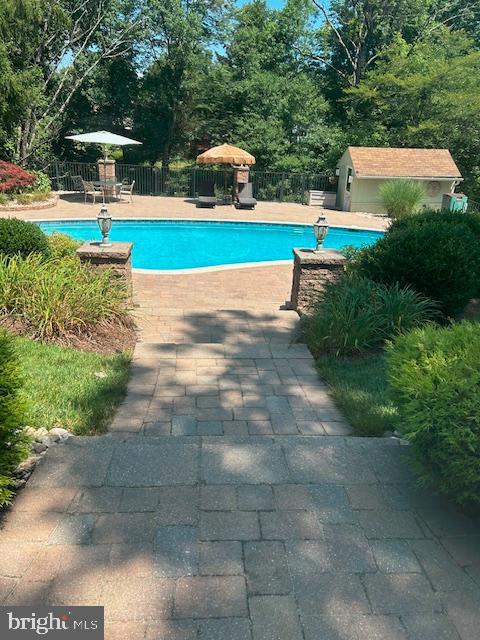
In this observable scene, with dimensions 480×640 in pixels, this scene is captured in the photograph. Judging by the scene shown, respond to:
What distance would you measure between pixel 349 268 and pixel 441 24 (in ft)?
88.0

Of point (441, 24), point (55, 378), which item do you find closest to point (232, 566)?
point (55, 378)

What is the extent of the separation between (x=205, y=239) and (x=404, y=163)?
31.2 feet

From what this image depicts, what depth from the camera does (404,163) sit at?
770 inches

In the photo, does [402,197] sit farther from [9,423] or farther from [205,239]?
[9,423]

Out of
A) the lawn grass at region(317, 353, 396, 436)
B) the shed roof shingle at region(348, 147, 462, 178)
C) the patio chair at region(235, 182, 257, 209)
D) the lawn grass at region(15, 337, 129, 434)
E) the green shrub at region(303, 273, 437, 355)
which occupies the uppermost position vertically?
the shed roof shingle at region(348, 147, 462, 178)

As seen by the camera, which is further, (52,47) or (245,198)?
(52,47)

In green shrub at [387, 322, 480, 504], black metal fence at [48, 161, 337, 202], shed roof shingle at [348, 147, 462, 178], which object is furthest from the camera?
black metal fence at [48, 161, 337, 202]

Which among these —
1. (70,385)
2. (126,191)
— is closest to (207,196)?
(126,191)

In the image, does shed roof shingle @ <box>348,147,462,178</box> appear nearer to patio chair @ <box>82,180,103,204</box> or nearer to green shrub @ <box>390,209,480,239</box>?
patio chair @ <box>82,180,103,204</box>

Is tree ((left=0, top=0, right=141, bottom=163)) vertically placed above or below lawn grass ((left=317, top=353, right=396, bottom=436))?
above

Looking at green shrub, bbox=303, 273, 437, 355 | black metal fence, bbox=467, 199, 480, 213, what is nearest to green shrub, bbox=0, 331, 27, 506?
green shrub, bbox=303, 273, 437, 355

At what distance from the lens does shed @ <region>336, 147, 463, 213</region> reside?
1912 cm

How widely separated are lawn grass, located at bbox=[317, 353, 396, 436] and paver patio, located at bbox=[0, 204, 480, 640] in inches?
7.2

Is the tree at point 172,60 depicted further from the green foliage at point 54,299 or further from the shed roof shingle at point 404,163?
the green foliage at point 54,299
